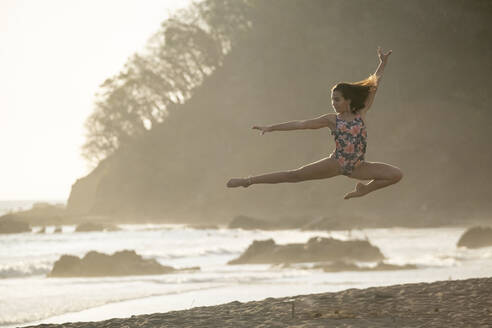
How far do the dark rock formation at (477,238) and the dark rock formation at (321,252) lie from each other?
5454mm

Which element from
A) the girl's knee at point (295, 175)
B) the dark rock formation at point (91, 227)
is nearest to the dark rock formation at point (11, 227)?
the dark rock formation at point (91, 227)

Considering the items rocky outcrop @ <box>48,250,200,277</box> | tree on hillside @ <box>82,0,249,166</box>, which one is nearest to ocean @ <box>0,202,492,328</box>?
rocky outcrop @ <box>48,250,200,277</box>

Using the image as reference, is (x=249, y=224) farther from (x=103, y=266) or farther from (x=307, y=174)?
(x=307, y=174)

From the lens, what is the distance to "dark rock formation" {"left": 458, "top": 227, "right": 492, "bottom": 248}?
95.5 feet

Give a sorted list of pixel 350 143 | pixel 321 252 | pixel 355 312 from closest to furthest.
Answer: pixel 350 143
pixel 355 312
pixel 321 252

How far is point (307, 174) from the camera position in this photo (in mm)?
8250

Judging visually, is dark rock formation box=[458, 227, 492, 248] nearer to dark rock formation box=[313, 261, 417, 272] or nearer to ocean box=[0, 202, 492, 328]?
ocean box=[0, 202, 492, 328]

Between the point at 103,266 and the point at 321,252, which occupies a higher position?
the point at 321,252

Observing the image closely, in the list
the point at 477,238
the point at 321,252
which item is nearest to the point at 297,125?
the point at 321,252

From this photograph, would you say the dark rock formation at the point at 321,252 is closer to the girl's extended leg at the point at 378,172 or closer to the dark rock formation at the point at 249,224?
the girl's extended leg at the point at 378,172

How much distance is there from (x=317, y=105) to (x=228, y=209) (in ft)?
39.2

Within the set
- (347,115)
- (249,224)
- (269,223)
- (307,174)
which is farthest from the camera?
(269,223)

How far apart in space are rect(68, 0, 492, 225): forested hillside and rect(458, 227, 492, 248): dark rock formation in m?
19.2

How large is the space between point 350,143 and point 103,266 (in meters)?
17.3
